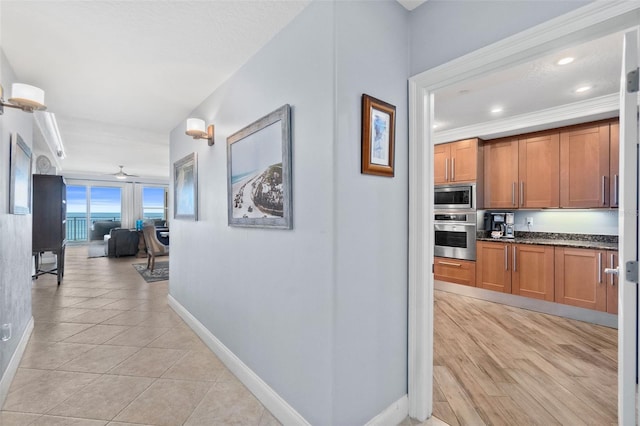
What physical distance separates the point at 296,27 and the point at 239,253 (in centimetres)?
157

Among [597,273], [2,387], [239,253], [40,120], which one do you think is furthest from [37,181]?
[597,273]

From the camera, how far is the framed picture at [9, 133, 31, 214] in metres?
2.22

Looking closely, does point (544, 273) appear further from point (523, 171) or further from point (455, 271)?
point (523, 171)

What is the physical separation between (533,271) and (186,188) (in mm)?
4410

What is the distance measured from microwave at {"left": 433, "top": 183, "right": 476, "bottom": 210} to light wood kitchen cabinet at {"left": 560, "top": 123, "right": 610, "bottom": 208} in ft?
3.37

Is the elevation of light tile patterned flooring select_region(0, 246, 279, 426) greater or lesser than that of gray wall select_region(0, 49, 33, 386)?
lesser

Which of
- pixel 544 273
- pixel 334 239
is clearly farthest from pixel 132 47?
pixel 544 273

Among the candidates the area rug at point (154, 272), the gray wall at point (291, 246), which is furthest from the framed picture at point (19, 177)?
the area rug at point (154, 272)

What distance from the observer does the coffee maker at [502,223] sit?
4320mm

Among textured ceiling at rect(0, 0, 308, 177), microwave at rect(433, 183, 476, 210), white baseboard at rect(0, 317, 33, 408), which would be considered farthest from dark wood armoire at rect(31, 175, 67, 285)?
microwave at rect(433, 183, 476, 210)

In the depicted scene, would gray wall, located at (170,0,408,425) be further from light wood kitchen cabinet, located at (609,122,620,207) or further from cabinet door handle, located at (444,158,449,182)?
light wood kitchen cabinet, located at (609,122,620,207)

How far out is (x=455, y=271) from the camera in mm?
4363

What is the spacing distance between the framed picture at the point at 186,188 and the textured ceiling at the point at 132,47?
1.97ft

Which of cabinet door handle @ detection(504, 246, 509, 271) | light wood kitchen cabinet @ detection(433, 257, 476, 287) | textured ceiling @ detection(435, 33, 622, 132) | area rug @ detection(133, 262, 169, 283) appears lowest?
area rug @ detection(133, 262, 169, 283)
